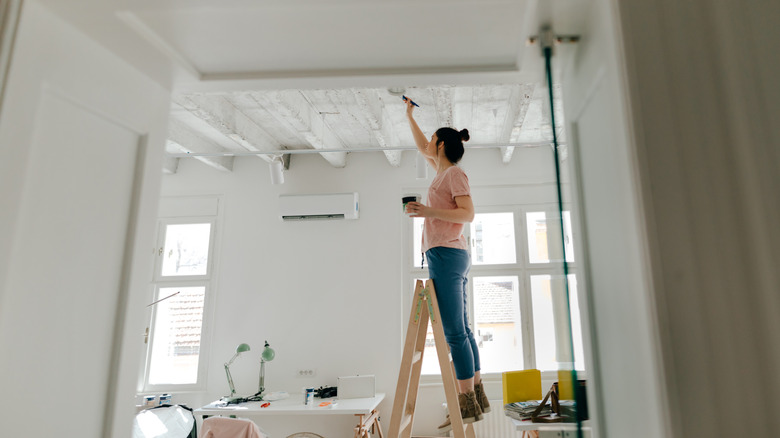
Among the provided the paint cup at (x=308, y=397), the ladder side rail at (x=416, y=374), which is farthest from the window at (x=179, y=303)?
the ladder side rail at (x=416, y=374)

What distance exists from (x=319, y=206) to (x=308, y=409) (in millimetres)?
1993

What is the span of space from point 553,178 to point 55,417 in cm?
118

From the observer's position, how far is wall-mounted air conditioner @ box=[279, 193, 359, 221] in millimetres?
4352

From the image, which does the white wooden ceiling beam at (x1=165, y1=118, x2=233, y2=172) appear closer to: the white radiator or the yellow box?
the yellow box

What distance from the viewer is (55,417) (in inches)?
35.0

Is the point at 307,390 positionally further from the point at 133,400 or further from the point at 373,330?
the point at 133,400

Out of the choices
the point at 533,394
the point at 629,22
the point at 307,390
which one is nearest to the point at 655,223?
the point at 629,22

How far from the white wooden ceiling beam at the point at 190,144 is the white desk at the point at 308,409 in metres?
2.41

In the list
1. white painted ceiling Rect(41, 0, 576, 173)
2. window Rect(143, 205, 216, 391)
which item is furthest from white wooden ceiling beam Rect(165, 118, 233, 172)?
white painted ceiling Rect(41, 0, 576, 173)

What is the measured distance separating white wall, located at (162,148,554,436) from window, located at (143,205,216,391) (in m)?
0.21

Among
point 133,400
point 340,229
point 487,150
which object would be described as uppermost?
point 487,150

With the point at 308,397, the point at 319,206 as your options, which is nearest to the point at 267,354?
the point at 308,397

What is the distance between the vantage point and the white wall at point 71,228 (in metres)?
0.83

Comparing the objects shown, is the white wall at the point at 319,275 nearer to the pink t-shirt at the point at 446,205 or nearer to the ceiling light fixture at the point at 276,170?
the ceiling light fixture at the point at 276,170
